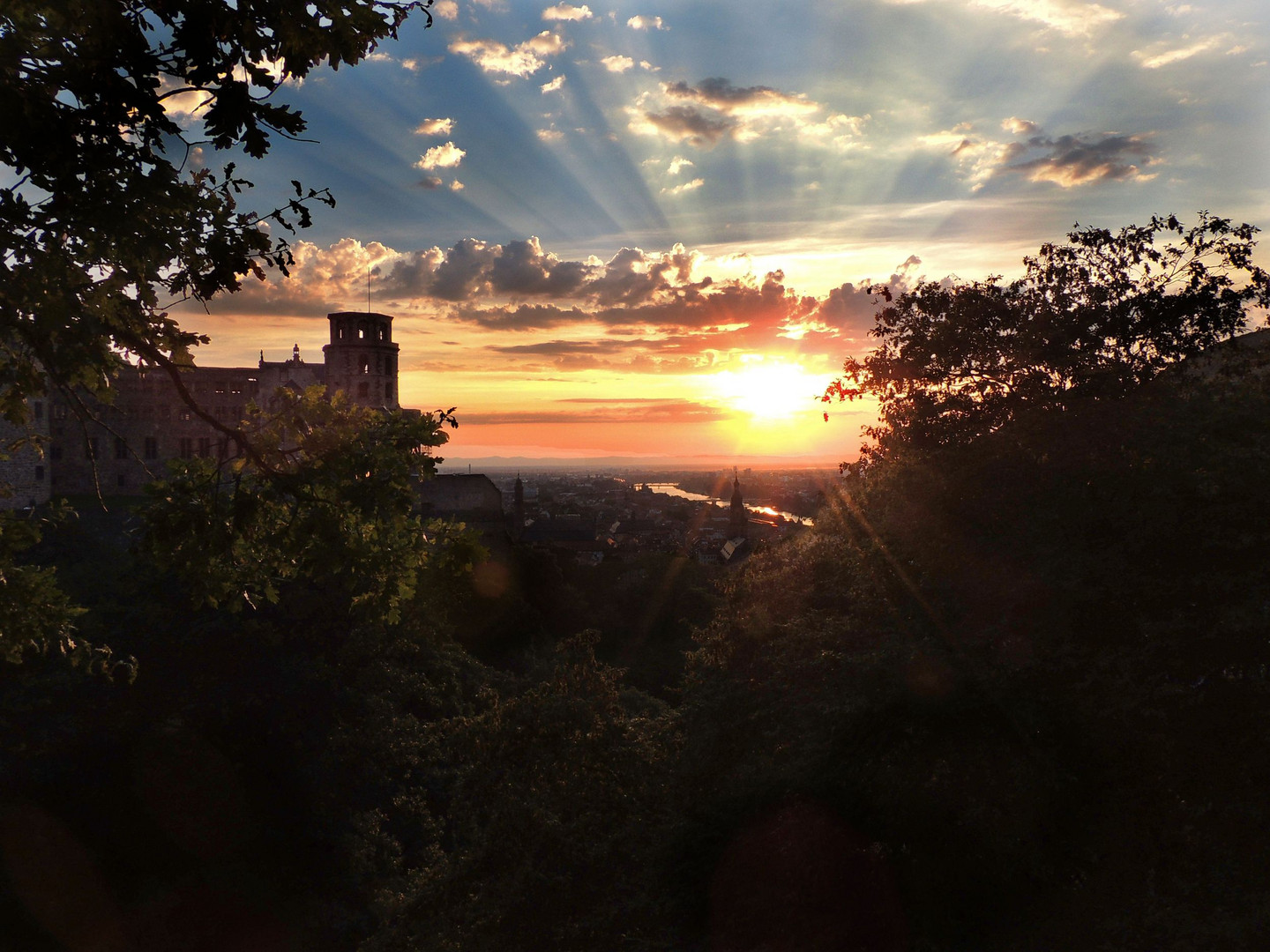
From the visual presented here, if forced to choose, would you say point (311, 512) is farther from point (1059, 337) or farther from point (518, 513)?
point (518, 513)

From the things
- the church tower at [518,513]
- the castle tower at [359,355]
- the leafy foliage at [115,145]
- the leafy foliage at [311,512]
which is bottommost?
the church tower at [518,513]

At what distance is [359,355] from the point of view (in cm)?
5047

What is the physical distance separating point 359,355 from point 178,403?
61.4 feet

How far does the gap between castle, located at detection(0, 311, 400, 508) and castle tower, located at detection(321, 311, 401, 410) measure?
0.18ft

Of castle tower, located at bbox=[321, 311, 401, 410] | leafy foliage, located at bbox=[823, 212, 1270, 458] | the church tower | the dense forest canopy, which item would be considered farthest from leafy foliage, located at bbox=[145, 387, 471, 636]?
the church tower

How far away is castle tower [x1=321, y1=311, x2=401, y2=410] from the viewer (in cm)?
5016

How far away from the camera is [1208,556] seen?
1221 centimetres

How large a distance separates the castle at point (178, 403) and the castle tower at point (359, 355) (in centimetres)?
6

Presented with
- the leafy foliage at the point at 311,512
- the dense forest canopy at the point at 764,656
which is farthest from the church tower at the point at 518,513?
the leafy foliage at the point at 311,512

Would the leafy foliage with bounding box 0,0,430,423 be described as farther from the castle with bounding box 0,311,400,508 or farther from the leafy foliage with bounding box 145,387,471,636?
the castle with bounding box 0,311,400,508

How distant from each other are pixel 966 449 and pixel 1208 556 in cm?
443

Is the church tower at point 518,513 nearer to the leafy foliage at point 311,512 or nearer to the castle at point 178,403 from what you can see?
the castle at point 178,403

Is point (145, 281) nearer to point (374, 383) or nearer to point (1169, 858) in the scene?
point (1169, 858)

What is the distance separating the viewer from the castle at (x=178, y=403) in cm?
5038
